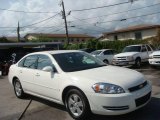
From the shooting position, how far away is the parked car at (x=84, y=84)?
5.15m

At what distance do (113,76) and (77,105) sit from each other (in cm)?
100

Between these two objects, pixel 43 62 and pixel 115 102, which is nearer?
pixel 115 102

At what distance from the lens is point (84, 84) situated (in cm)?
542

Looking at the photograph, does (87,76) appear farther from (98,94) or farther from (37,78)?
(37,78)

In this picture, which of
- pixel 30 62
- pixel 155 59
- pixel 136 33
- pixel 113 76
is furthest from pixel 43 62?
pixel 136 33

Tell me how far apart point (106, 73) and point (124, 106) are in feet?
3.16

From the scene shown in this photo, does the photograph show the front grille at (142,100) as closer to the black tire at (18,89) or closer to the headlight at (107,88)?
the headlight at (107,88)

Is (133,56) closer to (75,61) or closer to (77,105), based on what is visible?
(75,61)

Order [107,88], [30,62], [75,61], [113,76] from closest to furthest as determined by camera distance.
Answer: [107,88] < [113,76] < [75,61] < [30,62]

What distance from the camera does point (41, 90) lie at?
6.80 meters

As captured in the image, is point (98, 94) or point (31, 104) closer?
point (98, 94)

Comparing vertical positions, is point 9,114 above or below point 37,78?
below

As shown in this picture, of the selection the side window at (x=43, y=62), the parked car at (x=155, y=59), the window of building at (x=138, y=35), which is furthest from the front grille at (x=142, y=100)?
the window of building at (x=138, y=35)

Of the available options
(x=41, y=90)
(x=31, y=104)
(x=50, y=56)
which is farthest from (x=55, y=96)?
(x=31, y=104)
